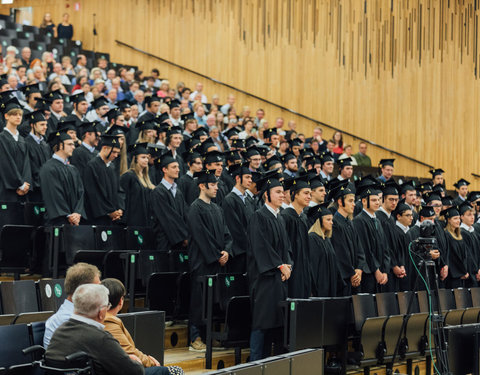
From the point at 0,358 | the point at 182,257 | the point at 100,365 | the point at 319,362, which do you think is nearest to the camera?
the point at 100,365

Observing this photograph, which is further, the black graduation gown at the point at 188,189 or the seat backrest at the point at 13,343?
the black graduation gown at the point at 188,189

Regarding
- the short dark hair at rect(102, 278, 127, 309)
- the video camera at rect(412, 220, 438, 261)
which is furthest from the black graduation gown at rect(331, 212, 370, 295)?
the short dark hair at rect(102, 278, 127, 309)

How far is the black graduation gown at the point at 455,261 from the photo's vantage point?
34.3 ft

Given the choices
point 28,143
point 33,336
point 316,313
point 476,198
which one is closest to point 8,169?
point 28,143

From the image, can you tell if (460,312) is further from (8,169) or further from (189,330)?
(8,169)

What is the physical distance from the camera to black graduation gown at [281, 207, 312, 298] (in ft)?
26.4

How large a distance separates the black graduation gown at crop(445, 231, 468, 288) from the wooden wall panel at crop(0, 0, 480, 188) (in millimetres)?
6721

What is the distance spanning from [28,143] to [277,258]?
10.7ft

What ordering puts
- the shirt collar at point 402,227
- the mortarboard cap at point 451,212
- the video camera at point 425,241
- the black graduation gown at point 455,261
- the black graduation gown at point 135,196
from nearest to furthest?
the video camera at point 425,241 → the black graduation gown at point 135,196 → the shirt collar at point 402,227 → the black graduation gown at point 455,261 → the mortarboard cap at point 451,212

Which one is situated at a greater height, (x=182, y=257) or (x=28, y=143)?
(x=28, y=143)

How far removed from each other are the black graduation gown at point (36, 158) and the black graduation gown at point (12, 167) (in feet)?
0.55

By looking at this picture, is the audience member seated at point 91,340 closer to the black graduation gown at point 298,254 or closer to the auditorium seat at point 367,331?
the auditorium seat at point 367,331

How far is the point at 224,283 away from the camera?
24.9 feet

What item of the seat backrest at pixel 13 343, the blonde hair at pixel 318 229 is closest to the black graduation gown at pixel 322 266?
the blonde hair at pixel 318 229
